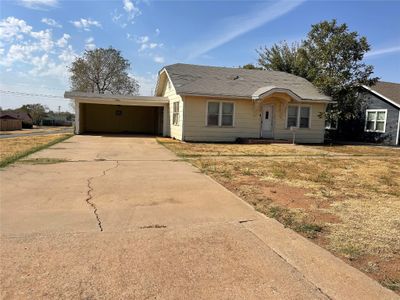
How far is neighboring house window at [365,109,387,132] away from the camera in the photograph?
20969 mm

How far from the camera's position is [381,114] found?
69.3 feet

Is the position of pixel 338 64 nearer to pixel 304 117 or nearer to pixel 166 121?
pixel 304 117

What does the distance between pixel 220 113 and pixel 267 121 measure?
2920 millimetres

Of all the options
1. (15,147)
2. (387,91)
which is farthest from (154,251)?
(387,91)

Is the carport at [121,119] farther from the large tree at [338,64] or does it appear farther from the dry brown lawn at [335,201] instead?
the dry brown lawn at [335,201]

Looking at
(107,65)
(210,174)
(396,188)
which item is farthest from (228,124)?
(107,65)

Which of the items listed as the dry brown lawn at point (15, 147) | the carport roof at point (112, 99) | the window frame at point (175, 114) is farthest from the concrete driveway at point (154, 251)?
the carport roof at point (112, 99)

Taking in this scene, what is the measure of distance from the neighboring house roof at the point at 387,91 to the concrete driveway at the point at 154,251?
18.6 metres

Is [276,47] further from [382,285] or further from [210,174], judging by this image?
[382,285]

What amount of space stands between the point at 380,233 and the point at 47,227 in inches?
166

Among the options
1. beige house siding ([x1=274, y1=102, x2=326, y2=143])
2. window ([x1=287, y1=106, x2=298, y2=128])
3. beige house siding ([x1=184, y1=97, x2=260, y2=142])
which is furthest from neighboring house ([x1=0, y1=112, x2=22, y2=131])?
window ([x1=287, y1=106, x2=298, y2=128])

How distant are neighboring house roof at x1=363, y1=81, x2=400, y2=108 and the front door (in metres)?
7.28

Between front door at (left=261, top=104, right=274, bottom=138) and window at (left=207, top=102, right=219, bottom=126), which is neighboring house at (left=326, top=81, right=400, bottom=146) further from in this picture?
window at (left=207, top=102, right=219, bottom=126)

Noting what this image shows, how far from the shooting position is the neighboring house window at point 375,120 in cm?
2097
